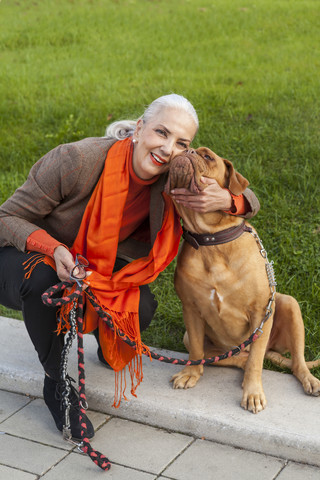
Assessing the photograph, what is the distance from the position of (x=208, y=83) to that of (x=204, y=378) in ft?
13.6

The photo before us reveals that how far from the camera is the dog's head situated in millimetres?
2695

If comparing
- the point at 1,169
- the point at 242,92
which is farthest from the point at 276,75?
the point at 1,169

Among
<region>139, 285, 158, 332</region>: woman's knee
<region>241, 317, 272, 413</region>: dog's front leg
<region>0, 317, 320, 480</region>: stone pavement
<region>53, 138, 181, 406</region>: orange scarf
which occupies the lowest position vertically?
<region>0, 317, 320, 480</region>: stone pavement

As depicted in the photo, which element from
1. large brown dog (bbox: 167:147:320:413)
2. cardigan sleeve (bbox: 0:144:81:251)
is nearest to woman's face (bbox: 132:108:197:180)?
large brown dog (bbox: 167:147:320:413)

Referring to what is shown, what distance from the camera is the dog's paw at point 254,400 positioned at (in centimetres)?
285

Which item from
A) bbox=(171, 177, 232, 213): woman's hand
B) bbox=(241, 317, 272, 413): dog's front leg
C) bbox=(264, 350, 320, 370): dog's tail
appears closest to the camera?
bbox=(171, 177, 232, 213): woman's hand

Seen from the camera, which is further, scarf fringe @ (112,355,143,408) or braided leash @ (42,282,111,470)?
scarf fringe @ (112,355,143,408)

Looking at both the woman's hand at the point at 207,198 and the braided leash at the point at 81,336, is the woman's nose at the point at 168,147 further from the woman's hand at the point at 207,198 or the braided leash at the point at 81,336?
the braided leash at the point at 81,336

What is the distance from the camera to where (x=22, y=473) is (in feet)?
8.59

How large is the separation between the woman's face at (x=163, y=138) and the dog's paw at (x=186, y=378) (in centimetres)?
104

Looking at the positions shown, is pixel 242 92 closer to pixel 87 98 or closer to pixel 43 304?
pixel 87 98

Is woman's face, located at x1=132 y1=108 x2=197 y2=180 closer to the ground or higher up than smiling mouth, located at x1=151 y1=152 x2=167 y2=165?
higher up

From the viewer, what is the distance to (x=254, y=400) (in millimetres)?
2867

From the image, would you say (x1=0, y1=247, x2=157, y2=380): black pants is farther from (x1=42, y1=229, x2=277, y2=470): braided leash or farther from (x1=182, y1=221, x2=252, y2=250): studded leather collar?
(x1=182, y1=221, x2=252, y2=250): studded leather collar
